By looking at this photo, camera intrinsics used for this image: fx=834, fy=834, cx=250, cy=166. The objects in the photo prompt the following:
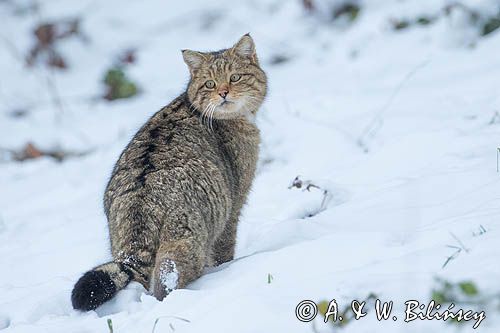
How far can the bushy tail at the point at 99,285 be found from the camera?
3.99 meters

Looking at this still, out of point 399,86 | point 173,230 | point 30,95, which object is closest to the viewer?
point 173,230

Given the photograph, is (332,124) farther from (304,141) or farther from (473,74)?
(473,74)

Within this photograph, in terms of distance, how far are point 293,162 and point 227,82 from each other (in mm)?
1535

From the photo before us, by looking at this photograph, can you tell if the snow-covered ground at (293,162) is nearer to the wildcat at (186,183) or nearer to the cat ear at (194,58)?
the wildcat at (186,183)

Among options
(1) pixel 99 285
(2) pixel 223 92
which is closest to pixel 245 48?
(2) pixel 223 92

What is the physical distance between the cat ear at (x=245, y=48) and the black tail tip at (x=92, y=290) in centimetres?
217

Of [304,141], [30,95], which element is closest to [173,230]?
[304,141]

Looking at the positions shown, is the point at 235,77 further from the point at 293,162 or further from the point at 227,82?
the point at 293,162

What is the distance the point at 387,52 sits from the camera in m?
8.97

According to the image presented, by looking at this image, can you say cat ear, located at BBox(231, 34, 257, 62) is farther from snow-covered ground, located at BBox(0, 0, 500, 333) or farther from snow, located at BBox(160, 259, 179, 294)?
snow, located at BBox(160, 259, 179, 294)

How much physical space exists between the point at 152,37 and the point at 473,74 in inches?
237

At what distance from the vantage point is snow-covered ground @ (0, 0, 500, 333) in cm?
365

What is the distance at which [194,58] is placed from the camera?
5637 mm

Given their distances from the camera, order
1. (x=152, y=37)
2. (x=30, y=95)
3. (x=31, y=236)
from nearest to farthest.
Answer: (x=31, y=236)
(x=30, y=95)
(x=152, y=37)
